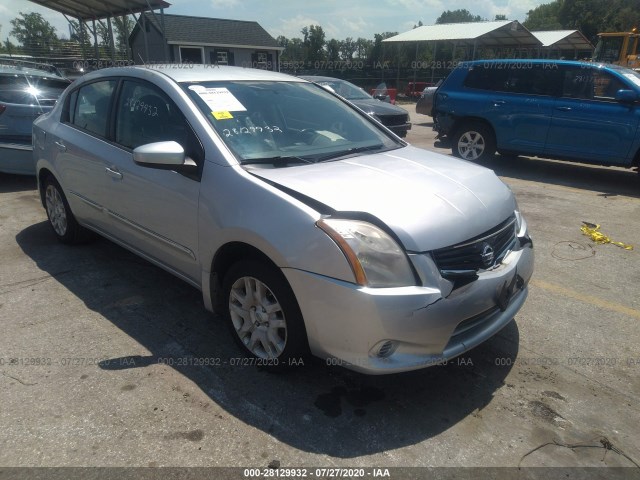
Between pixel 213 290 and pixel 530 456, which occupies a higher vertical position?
pixel 213 290

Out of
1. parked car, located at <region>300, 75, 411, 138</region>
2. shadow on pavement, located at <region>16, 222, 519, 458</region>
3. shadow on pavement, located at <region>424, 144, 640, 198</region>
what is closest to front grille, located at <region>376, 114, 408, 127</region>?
parked car, located at <region>300, 75, 411, 138</region>

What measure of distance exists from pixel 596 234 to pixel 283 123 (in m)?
3.76

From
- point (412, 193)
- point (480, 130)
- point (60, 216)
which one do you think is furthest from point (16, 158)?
point (480, 130)

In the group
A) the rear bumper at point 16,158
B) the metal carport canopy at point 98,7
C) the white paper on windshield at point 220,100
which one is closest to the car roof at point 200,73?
the white paper on windshield at point 220,100

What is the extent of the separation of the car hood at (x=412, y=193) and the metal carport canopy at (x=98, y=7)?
39.9 feet

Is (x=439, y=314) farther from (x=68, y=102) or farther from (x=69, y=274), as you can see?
(x=68, y=102)

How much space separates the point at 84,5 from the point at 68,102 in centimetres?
1298

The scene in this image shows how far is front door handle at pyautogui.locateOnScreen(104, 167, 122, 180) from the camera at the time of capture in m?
3.56

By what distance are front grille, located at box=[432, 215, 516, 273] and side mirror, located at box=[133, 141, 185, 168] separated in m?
1.56

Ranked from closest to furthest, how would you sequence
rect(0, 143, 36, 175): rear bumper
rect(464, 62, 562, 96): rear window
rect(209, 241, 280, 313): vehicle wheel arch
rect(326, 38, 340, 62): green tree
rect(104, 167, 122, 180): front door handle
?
rect(209, 241, 280, 313): vehicle wheel arch
rect(104, 167, 122, 180): front door handle
rect(0, 143, 36, 175): rear bumper
rect(464, 62, 562, 96): rear window
rect(326, 38, 340, 62): green tree

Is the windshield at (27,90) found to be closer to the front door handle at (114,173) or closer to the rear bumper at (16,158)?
the rear bumper at (16,158)

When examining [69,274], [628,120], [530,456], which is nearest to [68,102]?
[69,274]

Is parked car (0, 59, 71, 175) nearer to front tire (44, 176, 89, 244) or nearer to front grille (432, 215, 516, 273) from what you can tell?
front tire (44, 176, 89, 244)

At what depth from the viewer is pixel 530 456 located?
2289 mm
